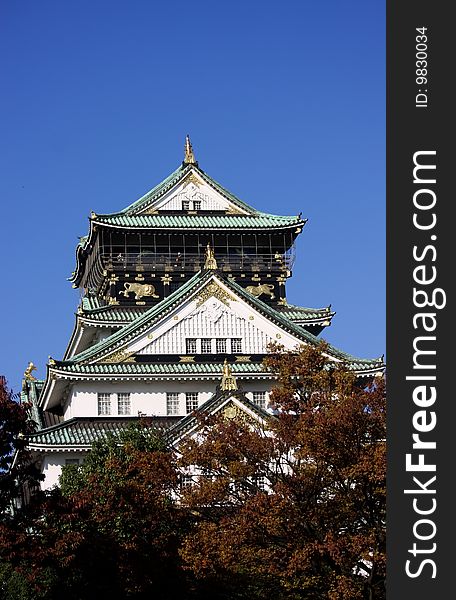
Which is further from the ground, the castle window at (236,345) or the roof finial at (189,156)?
the roof finial at (189,156)

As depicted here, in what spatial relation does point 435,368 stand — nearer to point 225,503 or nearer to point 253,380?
point 225,503

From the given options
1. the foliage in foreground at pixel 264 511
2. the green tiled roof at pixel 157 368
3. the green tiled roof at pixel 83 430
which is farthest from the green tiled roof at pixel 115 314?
the foliage in foreground at pixel 264 511

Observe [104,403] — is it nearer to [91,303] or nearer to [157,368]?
[157,368]

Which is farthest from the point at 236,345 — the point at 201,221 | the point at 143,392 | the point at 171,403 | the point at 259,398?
the point at 201,221

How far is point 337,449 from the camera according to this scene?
35.6 meters

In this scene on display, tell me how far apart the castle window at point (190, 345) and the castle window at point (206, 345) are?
418mm

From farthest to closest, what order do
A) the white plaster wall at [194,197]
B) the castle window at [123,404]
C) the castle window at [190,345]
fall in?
the white plaster wall at [194,197] → the castle window at [190,345] → the castle window at [123,404]

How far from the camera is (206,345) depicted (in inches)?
2365

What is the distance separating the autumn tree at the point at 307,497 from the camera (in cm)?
3469

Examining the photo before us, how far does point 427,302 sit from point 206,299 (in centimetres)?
3852

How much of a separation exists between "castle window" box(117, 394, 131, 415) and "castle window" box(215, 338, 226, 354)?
15.7 feet

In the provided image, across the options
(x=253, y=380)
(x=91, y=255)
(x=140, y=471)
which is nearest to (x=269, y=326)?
(x=253, y=380)

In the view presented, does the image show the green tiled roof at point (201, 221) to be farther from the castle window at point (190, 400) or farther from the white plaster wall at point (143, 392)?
the castle window at point (190, 400)

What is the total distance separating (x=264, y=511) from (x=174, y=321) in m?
25.1
